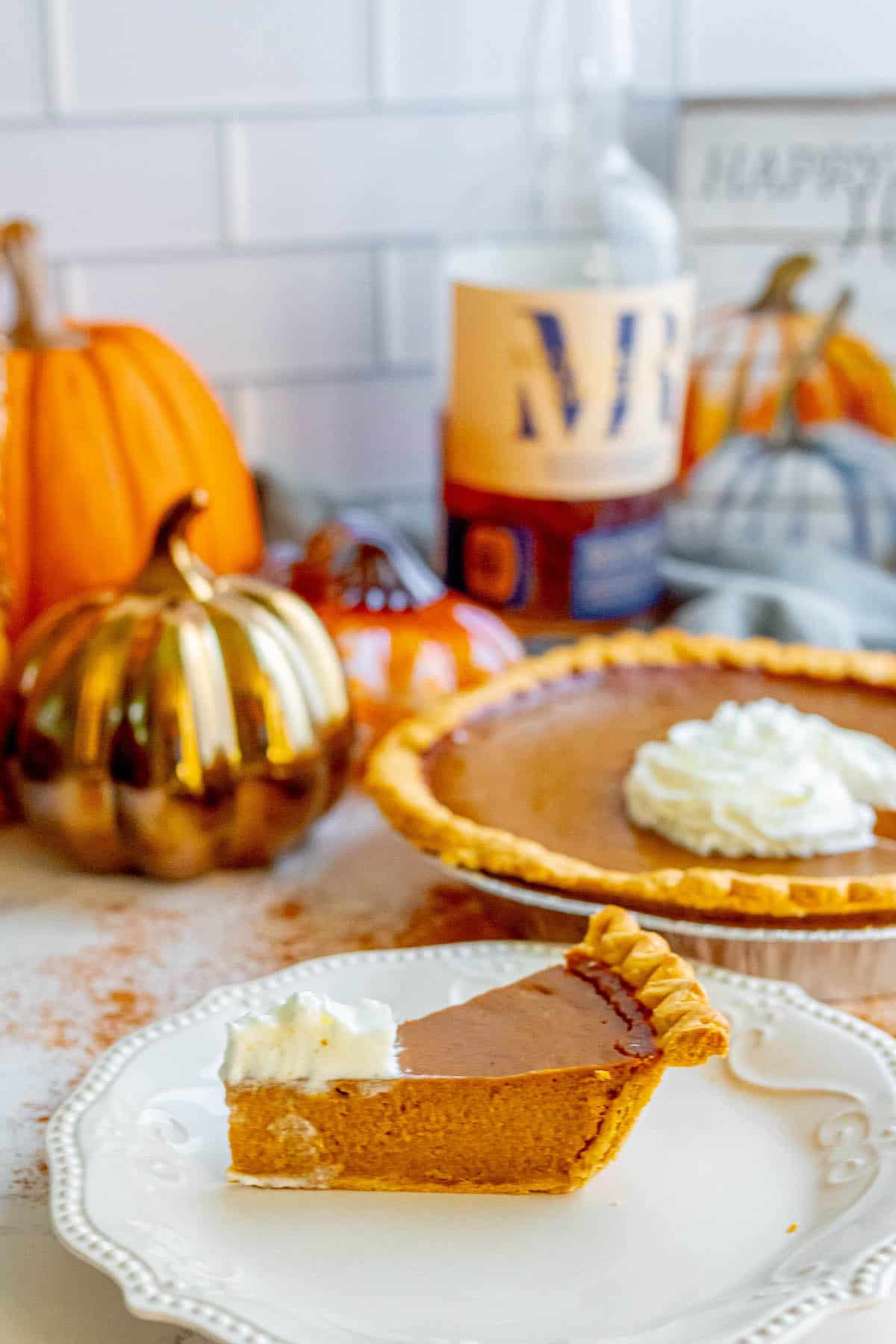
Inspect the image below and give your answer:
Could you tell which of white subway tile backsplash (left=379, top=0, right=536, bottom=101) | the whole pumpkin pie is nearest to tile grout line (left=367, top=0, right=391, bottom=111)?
white subway tile backsplash (left=379, top=0, right=536, bottom=101)

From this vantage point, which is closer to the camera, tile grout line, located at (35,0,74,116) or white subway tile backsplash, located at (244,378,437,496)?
tile grout line, located at (35,0,74,116)

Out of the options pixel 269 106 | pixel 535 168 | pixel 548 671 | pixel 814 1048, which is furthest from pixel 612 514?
pixel 814 1048

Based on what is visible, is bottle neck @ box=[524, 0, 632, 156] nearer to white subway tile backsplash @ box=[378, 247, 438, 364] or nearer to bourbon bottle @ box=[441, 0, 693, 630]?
bourbon bottle @ box=[441, 0, 693, 630]

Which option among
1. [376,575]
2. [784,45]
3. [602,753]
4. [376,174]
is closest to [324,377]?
[376,174]

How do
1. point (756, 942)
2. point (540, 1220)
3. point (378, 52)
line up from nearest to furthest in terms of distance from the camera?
point (540, 1220), point (756, 942), point (378, 52)

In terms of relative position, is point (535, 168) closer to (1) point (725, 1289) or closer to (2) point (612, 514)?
(2) point (612, 514)

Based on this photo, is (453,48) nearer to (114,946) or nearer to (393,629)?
(393,629)

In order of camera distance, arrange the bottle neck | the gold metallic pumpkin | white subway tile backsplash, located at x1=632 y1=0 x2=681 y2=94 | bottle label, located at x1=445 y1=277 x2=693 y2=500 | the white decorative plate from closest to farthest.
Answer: the white decorative plate, the gold metallic pumpkin, bottle label, located at x1=445 y1=277 x2=693 y2=500, the bottle neck, white subway tile backsplash, located at x1=632 y1=0 x2=681 y2=94
